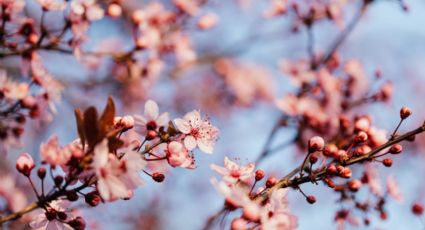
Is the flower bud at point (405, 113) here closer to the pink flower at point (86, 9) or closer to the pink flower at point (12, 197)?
the pink flower at point (86, 9)

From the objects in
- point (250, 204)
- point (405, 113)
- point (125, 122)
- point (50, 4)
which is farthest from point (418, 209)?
point (50, 4)

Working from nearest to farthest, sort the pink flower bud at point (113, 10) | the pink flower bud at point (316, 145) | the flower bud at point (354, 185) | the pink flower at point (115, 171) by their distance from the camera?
the pink flower at point (115, 171) < the pink flower bud at point (316, 145) < the flower bud at point (354, 185) < the pink flower bud at point (113, 10)

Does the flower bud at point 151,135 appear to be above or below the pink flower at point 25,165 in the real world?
below

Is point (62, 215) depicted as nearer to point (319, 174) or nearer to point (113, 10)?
point (319, 174)

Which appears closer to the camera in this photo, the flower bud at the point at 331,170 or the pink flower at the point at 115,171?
the pink flower at the point at 115,171

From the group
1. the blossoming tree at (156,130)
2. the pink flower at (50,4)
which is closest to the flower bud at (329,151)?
the blossoming tree at (156,130)
